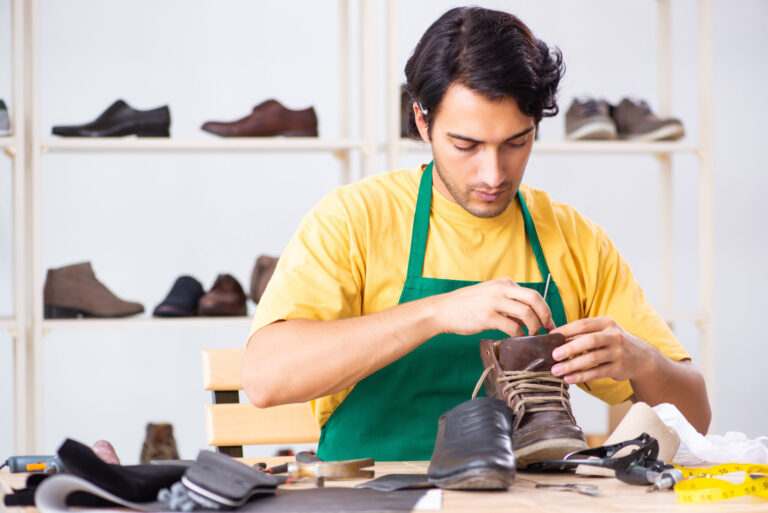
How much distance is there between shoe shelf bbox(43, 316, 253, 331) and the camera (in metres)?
2.54

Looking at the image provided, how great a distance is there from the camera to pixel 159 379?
10.5 feet

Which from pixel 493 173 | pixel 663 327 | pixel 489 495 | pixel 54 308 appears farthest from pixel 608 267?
pixel 54 308

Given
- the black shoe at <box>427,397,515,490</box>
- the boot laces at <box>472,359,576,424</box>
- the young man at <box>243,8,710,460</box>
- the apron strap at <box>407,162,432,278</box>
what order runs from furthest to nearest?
the apron strap at <box>407,162,432,278</box>
the young man at <box>243,8,710,460</box>
the boot laces at <box>472,359,576,424</box>
the black shoe at <box>427,397,515,490</box>

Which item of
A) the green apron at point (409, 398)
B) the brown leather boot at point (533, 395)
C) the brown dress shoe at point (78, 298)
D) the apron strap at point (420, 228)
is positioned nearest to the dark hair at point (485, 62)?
the apron strap at point (420, 228)

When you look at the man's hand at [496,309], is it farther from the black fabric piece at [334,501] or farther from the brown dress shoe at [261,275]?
the brown dress shoe at [261,275]

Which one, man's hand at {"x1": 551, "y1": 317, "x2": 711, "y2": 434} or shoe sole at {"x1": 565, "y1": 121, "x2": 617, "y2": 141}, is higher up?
shoe sole at {"x1": 565, "y1": 121, "x2": 617, "y2": 141}

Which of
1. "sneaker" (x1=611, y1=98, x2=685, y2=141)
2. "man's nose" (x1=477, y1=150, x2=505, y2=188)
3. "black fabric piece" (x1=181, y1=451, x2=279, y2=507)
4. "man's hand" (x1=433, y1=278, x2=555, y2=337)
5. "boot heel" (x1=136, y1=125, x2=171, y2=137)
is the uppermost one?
"sneaker" (x1=611, y1=98, x2=685, y2=141)

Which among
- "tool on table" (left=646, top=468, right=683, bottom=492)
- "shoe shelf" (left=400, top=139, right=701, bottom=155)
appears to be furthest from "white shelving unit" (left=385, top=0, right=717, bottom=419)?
"tool on table" (left=646, top=468, right=683, bottom=492)

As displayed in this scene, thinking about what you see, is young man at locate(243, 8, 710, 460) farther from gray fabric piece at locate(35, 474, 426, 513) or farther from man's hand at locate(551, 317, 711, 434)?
gray fabric piece at locate(35, 474, 426, 513)

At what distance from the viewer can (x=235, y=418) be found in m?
1.67

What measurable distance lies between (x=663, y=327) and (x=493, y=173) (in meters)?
0.48

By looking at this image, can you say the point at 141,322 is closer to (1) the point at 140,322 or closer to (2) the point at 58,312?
(1) the point at 140,322

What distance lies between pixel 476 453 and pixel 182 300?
1.85m

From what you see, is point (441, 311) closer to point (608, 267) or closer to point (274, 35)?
point (608, 267)
